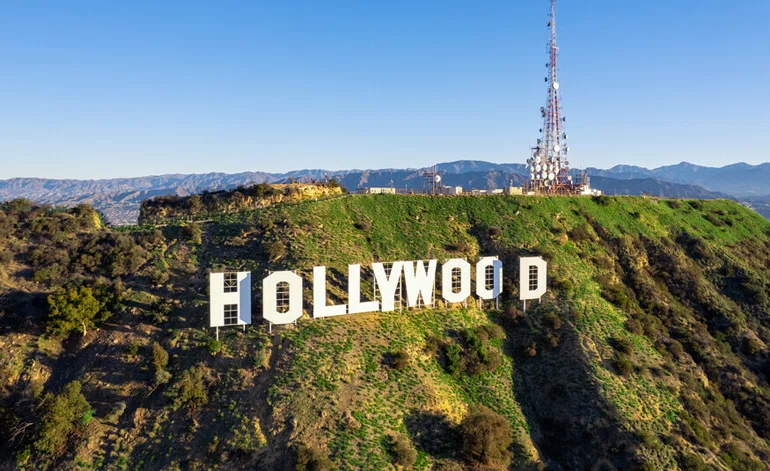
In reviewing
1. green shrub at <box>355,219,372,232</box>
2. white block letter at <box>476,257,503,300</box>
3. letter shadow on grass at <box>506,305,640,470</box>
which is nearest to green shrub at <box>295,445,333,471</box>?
letter shadow on grass at <box>506,305,640,470</box>

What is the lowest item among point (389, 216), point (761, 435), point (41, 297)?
point (761, 435)

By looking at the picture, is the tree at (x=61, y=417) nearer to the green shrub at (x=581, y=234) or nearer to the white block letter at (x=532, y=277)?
the white block letter at (x=532, y=277)

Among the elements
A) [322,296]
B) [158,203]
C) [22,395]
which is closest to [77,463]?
[22,395]

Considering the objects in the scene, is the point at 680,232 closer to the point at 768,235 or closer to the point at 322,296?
the point at 768,235

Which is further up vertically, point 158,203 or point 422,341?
point 158,203

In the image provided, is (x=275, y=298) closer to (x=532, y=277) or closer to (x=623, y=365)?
(x=532, y=277)

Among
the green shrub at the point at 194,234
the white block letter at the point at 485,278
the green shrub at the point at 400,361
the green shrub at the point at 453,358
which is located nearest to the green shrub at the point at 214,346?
the green shrub at the point at 400,361
